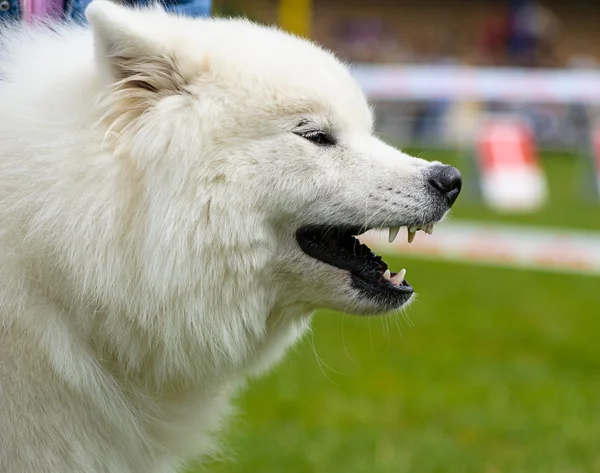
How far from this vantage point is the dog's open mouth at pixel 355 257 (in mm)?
2848

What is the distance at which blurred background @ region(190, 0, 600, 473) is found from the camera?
4.68 meters

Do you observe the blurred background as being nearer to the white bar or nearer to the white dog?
the white bar

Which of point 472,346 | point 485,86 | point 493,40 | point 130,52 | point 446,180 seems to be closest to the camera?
point 130,52

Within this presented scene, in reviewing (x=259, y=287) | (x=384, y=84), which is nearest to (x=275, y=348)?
(x=259, y=287)

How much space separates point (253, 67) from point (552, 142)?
20435 mm

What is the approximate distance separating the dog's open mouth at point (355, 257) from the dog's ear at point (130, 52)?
25.2 inches

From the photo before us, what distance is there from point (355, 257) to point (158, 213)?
71 cm

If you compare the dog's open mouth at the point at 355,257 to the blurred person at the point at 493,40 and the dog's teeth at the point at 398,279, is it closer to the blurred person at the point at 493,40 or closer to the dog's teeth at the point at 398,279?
the dog's teeth at the point at 398,279

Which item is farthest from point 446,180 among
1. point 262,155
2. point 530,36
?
point 530,36

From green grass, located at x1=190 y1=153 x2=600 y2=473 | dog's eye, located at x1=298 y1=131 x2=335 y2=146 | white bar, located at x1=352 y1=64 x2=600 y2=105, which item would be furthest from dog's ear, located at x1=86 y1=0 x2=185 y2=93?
white bar, located at x1=352 y1=64 x2=600 y2=105

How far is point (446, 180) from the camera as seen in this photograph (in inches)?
114

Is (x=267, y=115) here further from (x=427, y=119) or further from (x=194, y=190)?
(x=427, y=119)

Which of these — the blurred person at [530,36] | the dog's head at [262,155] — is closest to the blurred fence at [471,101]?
the blurred person at [530,36]

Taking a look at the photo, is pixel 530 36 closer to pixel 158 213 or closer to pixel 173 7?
pixel 173 7
